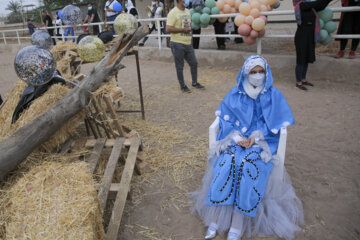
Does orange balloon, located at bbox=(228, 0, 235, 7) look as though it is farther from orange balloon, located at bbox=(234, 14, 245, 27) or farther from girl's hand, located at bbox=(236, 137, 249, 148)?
girl's hand, located at bbox=(236, 137, 249, 148)

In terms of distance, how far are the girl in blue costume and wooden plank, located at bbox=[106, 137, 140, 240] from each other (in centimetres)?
65

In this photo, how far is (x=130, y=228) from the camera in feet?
7.79

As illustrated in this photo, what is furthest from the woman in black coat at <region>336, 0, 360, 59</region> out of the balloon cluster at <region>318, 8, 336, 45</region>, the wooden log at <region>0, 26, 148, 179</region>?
the wooden log at <region>0, 26, 148, 179</region>

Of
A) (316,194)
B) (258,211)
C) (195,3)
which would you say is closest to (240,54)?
(195,3)

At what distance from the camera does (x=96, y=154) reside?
8.87 feet

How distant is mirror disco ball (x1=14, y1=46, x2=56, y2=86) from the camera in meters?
2.51

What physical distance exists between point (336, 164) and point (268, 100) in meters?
1.29

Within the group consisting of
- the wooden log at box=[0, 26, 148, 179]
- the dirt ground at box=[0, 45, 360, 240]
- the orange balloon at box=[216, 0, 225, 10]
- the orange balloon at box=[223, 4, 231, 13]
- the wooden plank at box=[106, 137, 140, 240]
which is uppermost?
the orange balloon at box=[216, 0, 225, 10]

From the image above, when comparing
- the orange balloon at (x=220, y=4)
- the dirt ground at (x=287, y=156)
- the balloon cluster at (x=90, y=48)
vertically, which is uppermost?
the orange balloon at (x=220, y=4)

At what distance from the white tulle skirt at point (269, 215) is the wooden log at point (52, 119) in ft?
4.32

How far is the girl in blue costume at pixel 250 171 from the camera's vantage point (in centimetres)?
216

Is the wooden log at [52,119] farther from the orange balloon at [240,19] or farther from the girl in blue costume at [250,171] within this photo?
the orange balloon at [240,19]

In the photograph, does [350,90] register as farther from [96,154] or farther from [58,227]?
[58,227]

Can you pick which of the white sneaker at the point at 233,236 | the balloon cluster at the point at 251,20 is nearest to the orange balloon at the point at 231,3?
the balloon cluster at the point at 251,20
